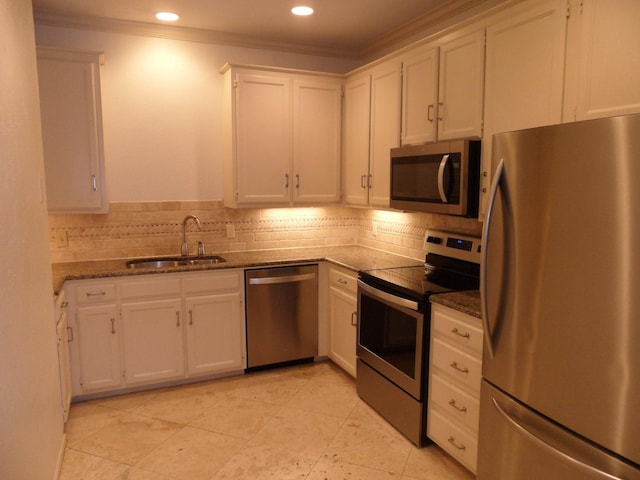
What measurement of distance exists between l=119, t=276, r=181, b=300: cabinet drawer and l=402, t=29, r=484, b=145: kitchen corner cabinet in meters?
1.87

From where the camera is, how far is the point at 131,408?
307 centimetres

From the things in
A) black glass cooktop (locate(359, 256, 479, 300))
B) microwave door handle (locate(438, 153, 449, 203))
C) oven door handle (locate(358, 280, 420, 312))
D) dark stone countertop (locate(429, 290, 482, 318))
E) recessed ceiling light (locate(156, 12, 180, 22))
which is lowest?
oven door handle (locate(358, 280, 420, 312))

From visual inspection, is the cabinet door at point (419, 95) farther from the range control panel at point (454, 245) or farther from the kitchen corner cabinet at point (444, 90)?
the range control panel at point (454, 245)

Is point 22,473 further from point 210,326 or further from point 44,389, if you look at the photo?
point 210,326

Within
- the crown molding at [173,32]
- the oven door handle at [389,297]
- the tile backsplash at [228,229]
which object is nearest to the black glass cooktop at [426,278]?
the oven door handle at [389,297]

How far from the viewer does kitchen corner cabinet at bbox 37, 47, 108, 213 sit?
9.95 ft

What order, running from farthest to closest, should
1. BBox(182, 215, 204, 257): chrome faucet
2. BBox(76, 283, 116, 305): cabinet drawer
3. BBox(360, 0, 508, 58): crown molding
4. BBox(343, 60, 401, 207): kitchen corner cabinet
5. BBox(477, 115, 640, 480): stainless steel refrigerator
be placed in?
BBox(182, 215, 204, 257): chrome faucet
BBox(343, 60, 401, 207): kitchen corner cabinet
BBox(76, 283, 116, 305): cabinet drawer
BBox(360, 0, 508, 58): crown molding
BBox(477, 115, 640, 480): stainless steel refrigerator

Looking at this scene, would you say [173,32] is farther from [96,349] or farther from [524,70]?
[524,70]

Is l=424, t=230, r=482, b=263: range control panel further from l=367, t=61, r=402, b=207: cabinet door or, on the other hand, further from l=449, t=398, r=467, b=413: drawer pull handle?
l=449, t=398, r=467, b=413: drawer pull handle

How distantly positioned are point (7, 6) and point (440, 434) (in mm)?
2688

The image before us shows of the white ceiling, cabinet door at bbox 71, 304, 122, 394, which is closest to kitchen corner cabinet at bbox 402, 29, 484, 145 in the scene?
the white ceiling

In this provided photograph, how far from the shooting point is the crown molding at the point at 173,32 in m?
3.25

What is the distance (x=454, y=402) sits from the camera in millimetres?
2320

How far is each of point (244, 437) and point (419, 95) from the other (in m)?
2.34
